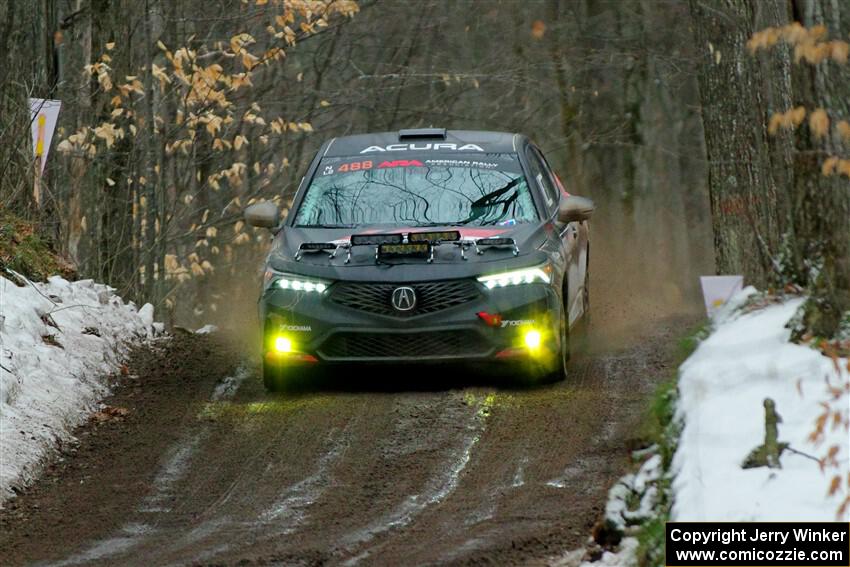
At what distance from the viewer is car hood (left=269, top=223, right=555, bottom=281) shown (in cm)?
1006

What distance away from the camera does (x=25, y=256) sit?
12.5 metres

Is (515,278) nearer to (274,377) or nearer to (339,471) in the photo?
(274,377)

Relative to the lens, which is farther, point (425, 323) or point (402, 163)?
point (402, 163)

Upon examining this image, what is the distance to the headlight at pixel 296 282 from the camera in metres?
10.1

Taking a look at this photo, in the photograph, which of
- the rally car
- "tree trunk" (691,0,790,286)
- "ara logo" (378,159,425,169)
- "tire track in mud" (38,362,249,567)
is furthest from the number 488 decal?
"tree trunk" (691,0,790,286)

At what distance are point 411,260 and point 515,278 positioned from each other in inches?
28.6

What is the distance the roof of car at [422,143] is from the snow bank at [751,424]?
4.13 metres

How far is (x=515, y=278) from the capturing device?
10.1m

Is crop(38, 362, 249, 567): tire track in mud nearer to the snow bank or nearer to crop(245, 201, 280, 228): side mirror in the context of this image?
crop(245, 201, 280, 228): side mirror

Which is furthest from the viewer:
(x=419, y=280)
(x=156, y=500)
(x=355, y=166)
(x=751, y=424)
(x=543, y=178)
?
(x=543, y=178)

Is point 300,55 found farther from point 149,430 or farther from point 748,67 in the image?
point 149,430

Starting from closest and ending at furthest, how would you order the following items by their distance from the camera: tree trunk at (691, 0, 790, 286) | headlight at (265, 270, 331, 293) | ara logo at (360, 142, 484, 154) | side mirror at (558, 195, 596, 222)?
headlight at (265, 270, 331, 293) → side mirror at (558, 195, 596, 222) → ara logo at (360, 142, 484, 154) → tree trunk at (691, 0, 790, 286)

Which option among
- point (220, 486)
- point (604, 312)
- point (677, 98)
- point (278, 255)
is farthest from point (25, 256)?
point (677, 98)

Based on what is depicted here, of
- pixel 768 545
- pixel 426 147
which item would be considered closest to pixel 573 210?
pixel 426 147
